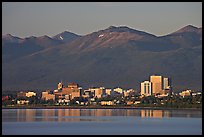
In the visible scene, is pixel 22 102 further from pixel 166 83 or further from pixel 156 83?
pixel 166 83

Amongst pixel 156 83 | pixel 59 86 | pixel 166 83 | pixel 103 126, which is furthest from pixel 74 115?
pixel 59 86

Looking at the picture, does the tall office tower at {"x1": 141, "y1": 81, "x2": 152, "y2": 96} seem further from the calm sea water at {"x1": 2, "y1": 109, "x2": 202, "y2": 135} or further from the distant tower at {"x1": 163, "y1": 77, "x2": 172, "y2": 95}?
the calm sea water at {"x1": 2, "y1": 109, "x2": 202, "y2": 135}

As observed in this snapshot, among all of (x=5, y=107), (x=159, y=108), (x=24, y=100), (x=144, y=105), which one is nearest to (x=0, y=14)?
(x=159, y=108)

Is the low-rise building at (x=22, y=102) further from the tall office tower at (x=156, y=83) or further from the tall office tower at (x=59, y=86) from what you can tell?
the tall office tower at (x=59, y=86)

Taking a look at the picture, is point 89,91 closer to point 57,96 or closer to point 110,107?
point 57,96

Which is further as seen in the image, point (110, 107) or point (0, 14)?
point (110, 107)

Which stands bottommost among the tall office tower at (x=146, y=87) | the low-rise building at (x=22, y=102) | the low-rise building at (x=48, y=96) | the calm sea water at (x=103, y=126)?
the calm sea water at (x=103, y=126)

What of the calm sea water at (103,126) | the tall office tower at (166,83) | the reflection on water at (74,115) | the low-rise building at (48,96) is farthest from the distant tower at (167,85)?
the calm sea water at (103,126)

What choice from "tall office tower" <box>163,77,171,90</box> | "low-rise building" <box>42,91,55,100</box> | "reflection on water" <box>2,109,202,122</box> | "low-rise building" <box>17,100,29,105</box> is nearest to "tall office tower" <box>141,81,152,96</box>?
"tall office tower" <box>163,77,171,90</box>
